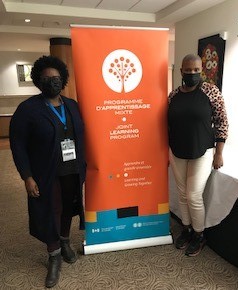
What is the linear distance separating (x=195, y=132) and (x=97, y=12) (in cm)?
318

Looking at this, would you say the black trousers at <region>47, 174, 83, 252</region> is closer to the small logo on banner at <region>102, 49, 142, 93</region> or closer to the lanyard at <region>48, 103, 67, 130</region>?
the lanyard at <region>48, 103, 67, 130</region>

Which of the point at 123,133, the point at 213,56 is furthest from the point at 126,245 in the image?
the point at 213,56

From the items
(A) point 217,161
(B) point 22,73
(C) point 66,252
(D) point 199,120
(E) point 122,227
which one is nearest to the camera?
(D) point 199,120

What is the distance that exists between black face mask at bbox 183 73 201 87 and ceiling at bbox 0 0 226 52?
81.2 inches

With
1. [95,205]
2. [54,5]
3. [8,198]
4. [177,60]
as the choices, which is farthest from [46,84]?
[177,60]

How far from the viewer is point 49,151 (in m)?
1.62

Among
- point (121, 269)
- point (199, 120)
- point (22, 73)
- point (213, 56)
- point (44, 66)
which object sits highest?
point (22, 73)

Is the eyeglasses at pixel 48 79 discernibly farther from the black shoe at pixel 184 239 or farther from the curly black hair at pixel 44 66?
the black shoe at pixel 184 239

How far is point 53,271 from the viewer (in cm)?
181

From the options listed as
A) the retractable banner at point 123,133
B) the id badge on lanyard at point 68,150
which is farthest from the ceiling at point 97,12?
the id badge on lanyard at point 68,150

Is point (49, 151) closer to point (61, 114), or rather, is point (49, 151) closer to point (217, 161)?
point (61, 114)

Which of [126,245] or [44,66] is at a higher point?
[44,66]

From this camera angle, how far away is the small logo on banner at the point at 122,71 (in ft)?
6.07

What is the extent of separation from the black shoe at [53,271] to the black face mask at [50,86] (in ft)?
3.81
